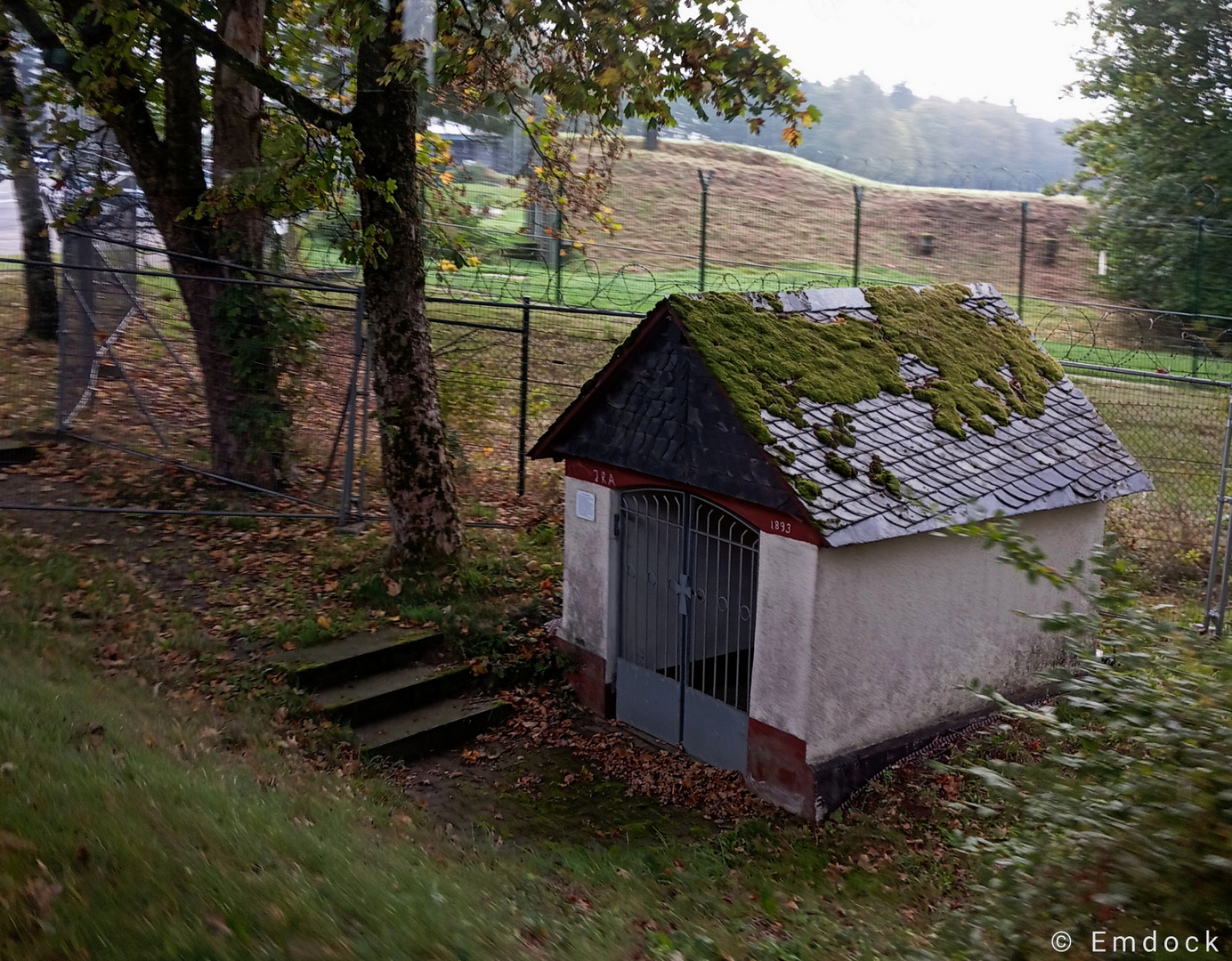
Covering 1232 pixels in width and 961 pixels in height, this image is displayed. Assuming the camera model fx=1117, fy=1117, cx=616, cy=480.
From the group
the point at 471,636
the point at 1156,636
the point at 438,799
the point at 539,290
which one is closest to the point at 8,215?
the point at 539,290

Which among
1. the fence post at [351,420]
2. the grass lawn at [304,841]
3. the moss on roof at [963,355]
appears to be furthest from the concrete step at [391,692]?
the moss on roof at [963,355]

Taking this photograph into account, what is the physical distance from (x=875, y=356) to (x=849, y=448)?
1.43 metres

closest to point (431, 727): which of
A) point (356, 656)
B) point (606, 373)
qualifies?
point (356, 656)

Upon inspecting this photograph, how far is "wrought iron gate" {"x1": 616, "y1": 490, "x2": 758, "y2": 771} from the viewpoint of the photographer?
8734 mm

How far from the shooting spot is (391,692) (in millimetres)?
9117

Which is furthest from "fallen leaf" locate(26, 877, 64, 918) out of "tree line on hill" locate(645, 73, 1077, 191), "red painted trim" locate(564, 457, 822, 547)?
"tree line on hill" locate(645, 73, 1077, 191)

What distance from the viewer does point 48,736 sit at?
5992 millimetres

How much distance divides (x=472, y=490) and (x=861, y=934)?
26.1 ft

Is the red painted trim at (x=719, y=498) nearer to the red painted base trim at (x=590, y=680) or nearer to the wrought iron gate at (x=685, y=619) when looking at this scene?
the wrought iron gate at (x=685, y=619)

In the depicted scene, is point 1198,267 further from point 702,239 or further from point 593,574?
point 593,574

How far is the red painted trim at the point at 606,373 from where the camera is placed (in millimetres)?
8805

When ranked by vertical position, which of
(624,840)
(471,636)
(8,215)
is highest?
(8,215)

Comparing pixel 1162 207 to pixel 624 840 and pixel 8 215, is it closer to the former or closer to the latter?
pixel 624 840

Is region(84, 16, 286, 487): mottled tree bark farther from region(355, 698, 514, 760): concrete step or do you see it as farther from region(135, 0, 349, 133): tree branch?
region(355, 698, 514, 760): concrete step
